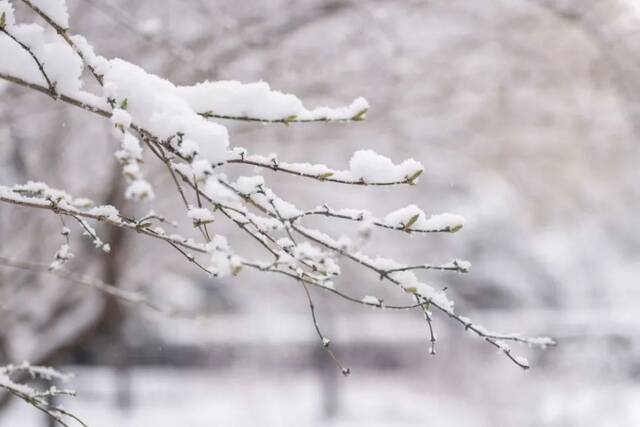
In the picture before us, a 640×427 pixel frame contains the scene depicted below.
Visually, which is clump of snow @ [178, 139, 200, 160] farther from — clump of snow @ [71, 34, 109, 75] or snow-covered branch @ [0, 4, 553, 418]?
clump of snow @ [71, 34, 109, 75]

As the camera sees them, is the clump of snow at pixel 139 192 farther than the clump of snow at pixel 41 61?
No

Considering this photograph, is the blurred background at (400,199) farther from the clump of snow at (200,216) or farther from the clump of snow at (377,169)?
the clump of snow at (377,169)

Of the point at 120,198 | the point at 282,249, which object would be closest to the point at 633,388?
the point at 120,198

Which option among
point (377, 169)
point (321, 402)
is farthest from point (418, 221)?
point (321, 402)

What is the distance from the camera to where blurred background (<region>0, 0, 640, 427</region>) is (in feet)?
15.3

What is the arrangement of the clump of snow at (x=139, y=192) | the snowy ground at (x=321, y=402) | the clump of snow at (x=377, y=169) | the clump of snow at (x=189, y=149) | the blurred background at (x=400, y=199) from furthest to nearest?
the snowy ground at (x=321, y=402) → the blurred background at (x=400, y=199) → the clump of snow at (x=377, y=169) → the clump of snow at (x=189, y=149) → the clump of snow at (x=139, y=192)

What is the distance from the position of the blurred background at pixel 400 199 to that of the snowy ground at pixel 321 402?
0.13 ft

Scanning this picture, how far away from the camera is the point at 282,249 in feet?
4.45

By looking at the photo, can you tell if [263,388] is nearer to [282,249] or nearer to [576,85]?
[576,85]

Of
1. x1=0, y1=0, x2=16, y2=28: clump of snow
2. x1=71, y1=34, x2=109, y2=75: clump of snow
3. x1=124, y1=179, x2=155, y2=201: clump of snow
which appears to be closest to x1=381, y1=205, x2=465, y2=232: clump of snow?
x1=124, y1=179, x2=155, y2=201: clump of snow

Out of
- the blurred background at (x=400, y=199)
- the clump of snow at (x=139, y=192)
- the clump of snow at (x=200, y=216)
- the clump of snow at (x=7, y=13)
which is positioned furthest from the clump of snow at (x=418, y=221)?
the blurred background at (x=400, y=199)

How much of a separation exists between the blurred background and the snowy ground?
0.13ft

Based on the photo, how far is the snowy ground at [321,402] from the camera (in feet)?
25.9

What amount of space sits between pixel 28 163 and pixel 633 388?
23.0 ft
